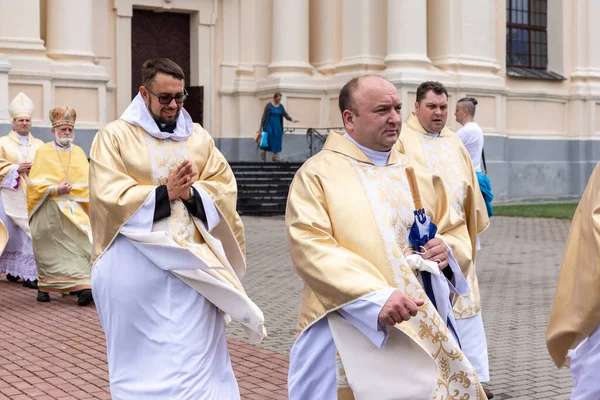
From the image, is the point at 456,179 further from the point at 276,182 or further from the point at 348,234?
the point at 276,182

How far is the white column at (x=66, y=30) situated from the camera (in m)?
19.3

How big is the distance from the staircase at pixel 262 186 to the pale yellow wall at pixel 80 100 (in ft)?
9.36

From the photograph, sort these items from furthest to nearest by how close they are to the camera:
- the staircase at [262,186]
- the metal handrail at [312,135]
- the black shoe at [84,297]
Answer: the metal handrail at [312,135], the staircase at [262,186], the black shoe at [84,297]

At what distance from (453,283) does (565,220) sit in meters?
14.0

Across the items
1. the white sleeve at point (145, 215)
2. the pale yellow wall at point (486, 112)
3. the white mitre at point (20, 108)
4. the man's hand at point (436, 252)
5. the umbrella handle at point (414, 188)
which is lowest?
the man's hand at point (436, 252)

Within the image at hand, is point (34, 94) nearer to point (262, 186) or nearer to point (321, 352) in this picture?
point (262, 186)

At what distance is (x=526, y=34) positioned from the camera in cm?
2497

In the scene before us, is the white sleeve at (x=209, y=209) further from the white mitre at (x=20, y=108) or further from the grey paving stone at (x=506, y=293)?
the white mitre at (x=20, y=108)

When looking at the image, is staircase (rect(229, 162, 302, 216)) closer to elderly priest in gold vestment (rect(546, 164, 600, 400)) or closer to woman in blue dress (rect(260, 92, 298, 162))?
woman in blue dress (rect(260, 92, 298, 162))

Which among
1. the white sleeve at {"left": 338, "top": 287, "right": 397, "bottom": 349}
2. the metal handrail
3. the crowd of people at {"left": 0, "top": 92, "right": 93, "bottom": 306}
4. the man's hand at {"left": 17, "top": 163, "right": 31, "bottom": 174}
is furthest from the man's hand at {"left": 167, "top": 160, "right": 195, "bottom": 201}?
the metal handrail

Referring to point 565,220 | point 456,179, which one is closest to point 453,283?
point 456,179

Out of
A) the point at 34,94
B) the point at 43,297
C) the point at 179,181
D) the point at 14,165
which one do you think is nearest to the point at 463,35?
the point at 34,94

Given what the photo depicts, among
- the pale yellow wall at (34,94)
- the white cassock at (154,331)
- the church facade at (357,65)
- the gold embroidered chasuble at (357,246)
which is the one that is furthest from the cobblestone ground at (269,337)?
the church facade at (357,65)

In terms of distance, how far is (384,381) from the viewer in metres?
3.94
